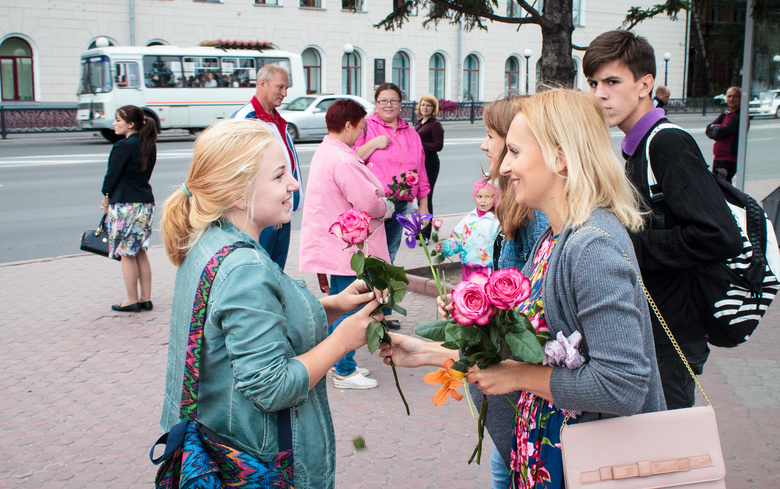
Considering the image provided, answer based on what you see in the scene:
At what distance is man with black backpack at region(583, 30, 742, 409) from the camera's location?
229 cm

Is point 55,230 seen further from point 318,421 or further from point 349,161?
point 318,421

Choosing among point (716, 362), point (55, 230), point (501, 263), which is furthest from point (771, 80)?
point (55, 230)

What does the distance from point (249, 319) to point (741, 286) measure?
5.02ft

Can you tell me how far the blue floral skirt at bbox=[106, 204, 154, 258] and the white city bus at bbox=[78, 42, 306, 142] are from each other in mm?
18813

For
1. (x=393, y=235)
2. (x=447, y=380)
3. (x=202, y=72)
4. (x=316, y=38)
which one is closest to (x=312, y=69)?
(x=316, y=38)

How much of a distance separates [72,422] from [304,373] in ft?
9.72

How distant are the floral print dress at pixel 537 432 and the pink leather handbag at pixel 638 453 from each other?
10cm

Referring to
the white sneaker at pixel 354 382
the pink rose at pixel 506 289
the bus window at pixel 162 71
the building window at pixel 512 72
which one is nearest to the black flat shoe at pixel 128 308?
the white sneaker at pixel 354 382

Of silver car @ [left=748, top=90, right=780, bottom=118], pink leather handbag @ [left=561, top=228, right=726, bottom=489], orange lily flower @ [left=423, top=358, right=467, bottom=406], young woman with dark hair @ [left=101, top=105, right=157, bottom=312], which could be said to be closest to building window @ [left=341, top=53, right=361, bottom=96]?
silver car @ [left=748, top=90, right=780, bottom=118]

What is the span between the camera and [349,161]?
16.2ft

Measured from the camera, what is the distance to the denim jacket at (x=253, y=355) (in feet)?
6.29

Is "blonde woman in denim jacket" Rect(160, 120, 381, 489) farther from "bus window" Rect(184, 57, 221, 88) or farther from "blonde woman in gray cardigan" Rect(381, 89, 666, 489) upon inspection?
"bus window" Rect(184, 57, 221, 88)

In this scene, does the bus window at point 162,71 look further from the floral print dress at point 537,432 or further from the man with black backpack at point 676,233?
the floral print dress at point 537,432

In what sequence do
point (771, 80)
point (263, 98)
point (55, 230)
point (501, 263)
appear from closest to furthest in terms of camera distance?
1. point (501, 263)
2. point (263, 98)
3. point (771, 80)
4. point (55, 230)
